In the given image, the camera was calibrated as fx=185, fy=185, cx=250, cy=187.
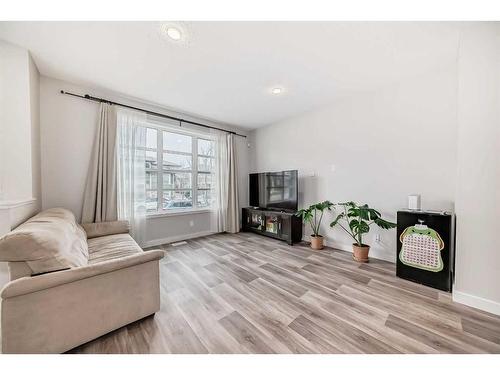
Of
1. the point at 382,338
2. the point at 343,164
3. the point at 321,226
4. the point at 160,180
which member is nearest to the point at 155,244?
the point at 160,180

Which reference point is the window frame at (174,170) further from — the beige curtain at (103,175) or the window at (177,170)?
the beige curtain at (103,175)

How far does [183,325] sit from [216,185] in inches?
113

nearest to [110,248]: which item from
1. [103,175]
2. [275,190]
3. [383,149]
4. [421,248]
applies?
[103,175]

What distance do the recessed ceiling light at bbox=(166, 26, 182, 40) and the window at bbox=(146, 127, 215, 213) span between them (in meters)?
2.00

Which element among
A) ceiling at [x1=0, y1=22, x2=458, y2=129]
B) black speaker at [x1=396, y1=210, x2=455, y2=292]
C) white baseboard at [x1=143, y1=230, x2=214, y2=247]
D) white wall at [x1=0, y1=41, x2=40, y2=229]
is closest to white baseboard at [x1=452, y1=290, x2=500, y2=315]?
black speaker at [x1=396, y1=210, x2=455, y2=292]

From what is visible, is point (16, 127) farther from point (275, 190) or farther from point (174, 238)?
point (275, 190)

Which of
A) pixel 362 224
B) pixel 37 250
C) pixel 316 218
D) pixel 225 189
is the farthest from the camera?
pixel 225 189

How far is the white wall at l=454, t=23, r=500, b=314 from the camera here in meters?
1.51

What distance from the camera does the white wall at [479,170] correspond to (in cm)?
151

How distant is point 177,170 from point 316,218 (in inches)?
111

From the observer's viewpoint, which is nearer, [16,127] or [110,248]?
[16,127]

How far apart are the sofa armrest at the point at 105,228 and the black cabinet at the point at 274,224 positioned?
2318mm

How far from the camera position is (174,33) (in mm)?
1645
